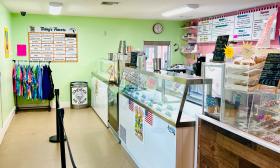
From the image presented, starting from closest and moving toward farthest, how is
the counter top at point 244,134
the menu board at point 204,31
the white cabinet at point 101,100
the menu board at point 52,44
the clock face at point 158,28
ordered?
the counter top at point 244,134, the white cabinet at point 101,100, the menu board at point 52,44, the menu board at point 204,31, the clock face at point 158,28

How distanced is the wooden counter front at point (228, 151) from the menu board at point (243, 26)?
468 centimetres

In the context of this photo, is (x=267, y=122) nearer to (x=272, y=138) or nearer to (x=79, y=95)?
(x=272, y=138)

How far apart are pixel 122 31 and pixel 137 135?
205 inches

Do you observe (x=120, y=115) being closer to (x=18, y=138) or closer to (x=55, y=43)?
(x=18, y=138)

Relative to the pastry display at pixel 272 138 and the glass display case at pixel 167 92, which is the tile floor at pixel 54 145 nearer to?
the glass display case at pixel 167 92

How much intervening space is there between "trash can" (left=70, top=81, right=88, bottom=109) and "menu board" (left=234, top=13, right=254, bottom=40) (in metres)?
4.41

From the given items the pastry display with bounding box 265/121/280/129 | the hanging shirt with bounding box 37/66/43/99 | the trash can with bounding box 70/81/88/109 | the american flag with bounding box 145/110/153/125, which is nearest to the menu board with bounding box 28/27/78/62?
the hanging shirt with bounding box 37/66/43/99

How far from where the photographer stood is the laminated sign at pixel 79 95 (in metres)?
7.58

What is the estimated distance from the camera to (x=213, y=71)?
8.70 feet

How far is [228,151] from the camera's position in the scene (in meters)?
2.25

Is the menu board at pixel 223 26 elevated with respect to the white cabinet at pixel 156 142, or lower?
elevated

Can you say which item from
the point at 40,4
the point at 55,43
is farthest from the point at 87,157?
the point at 55,43

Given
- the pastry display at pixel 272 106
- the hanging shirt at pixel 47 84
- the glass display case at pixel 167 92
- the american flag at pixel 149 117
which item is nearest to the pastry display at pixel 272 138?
the pastry display at pixel 272 106

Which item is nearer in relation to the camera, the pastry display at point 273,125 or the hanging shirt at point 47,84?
the pastry display at point 273,125
